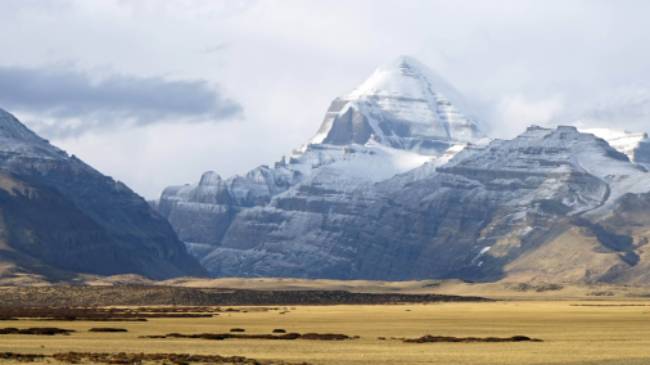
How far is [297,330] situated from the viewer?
16325 centimetres

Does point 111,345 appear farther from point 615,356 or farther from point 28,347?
point 615,356

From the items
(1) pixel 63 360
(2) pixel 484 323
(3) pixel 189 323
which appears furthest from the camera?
(2) pixel 484 323

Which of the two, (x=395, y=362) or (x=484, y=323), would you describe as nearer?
(x=395, y=362)

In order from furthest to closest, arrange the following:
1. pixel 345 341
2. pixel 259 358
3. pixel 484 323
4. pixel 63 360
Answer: pixel 484 323, pixel 345 341, pixel 259 358, pixel 63 360

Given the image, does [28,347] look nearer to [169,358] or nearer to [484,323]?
[169,358]

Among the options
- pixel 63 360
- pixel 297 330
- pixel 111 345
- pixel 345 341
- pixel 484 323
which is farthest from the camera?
pixel 484 323

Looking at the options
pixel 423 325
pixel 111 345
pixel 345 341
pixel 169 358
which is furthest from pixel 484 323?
pixel 169 358

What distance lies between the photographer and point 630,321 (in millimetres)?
195625

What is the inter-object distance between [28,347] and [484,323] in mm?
88813

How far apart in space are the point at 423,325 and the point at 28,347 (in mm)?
77394

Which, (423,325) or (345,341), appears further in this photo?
(423,325)

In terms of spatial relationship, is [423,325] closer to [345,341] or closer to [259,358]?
[345,341]

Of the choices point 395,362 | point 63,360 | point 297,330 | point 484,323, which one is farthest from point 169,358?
point 484,323

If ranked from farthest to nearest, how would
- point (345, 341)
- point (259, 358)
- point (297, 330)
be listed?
point (297, 330), point (345, 341), point (259, 358)
